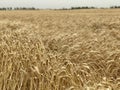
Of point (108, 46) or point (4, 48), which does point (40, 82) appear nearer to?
point (4, 48)

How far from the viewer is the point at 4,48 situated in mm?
4062

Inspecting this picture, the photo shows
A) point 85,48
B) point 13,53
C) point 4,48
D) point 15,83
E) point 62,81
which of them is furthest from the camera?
point 85,48

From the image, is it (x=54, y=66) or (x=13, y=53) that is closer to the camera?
(x=54, y=66)

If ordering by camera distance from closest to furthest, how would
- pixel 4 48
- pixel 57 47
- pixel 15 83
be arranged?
pixel 15 83 → pixel 4 48 → pixel 57 47

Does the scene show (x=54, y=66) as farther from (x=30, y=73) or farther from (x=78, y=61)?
(x=78, y=61)

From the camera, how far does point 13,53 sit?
12.0 feet

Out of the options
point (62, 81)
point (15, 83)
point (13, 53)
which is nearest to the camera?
point (62, 81)

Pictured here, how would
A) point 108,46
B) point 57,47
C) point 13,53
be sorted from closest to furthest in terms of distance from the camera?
point 13,53 → point 108,46 → point 57,47

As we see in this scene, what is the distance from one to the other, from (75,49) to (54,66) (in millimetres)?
1155

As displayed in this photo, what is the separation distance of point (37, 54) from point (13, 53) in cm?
32

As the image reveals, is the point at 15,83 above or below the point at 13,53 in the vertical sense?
below

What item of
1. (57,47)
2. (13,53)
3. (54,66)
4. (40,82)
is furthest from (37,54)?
(57,47)

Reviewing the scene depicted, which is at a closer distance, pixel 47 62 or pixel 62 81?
pixel 62 81

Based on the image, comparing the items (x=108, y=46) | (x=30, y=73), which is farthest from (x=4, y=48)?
(x=108, y=46)
